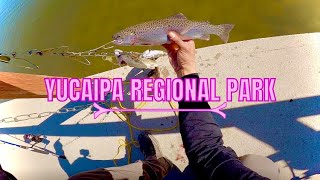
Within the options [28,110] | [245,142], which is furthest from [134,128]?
[28,110]

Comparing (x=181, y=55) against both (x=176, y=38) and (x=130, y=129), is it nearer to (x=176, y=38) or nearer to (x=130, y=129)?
(x=176, y=38)

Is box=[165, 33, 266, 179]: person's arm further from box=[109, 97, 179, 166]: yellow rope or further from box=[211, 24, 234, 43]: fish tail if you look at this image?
box=[109, 97, 179, 166]: yellow rope

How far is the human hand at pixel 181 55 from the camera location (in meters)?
1.78

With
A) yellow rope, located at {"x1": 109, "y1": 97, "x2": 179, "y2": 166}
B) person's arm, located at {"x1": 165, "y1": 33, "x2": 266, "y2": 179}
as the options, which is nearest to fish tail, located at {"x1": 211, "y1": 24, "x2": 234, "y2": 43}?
person's arm, located at {"x1": 165, "y1": 33, "x2": 266, "y2": 179}

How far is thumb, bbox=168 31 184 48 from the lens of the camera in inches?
75.5

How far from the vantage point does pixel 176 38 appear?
2002 millimetres

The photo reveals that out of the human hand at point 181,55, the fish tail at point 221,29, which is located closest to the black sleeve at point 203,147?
the human hand at point 181,55

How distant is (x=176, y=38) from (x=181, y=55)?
206 mm

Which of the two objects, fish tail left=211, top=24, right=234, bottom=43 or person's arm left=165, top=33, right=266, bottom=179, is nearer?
person's arm left=165, top=33, right=266, bottom=179

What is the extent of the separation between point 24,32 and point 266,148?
3.57 m

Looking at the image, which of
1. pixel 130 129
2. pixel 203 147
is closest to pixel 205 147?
pixel 203 147

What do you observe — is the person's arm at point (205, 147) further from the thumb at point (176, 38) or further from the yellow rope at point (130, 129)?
the yellow rope at point (130, 129)

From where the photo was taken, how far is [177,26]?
2143 millimetres

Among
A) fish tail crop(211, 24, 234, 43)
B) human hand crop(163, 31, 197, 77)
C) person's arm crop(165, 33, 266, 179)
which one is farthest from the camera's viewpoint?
fish tail crop(211, 24, 234, 43)
